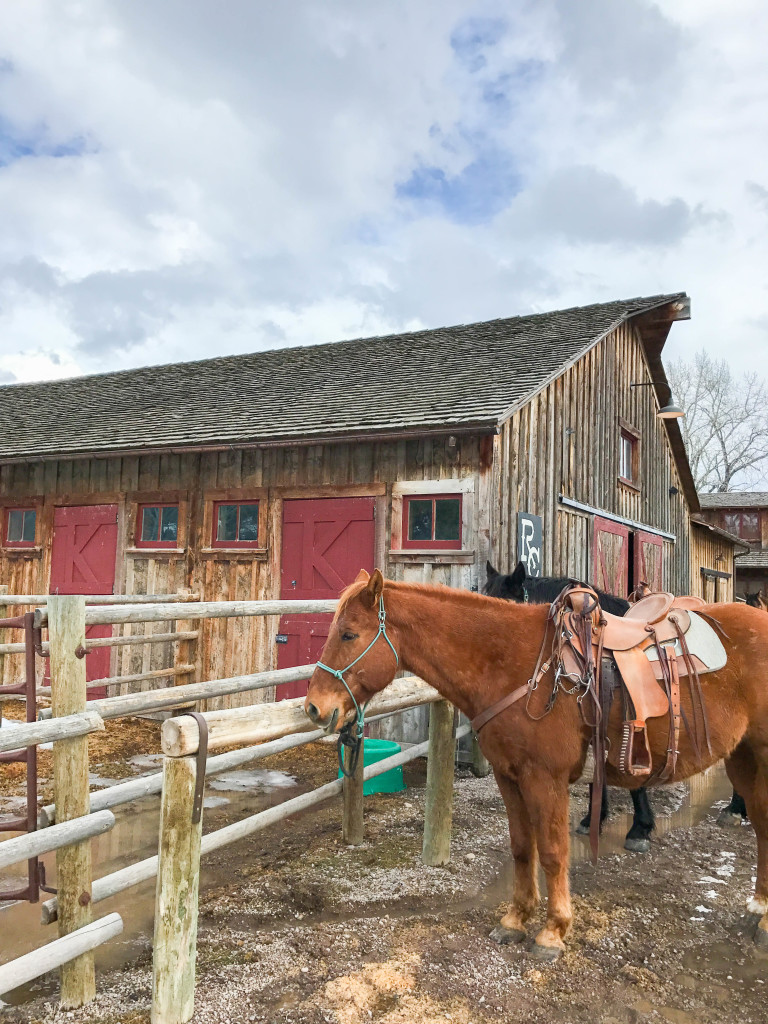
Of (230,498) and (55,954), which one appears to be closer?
(55,954)

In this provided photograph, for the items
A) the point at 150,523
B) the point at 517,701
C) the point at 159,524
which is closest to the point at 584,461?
the point at 159,524

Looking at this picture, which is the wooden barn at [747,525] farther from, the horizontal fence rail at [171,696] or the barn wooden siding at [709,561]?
the horizontal fence rail at [171,696]

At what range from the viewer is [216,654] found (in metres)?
8.73

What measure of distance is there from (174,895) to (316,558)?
5.58 m

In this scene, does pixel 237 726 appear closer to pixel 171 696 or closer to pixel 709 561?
pixel 171 696

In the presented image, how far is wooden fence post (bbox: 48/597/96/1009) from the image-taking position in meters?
2.83

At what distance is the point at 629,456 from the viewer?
12.0m

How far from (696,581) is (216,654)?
11.1 meters

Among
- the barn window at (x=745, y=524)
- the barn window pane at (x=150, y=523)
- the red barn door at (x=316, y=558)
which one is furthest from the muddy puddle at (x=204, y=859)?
Answer: the barn window at (x=745, y=524)

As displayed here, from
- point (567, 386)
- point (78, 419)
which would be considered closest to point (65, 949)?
point (567, 386)

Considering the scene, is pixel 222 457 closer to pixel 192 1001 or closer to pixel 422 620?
pixel 422 620

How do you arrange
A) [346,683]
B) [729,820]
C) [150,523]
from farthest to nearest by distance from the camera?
[150,523] < [729,820] < [346,683]

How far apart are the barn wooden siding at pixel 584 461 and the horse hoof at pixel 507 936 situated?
430cm

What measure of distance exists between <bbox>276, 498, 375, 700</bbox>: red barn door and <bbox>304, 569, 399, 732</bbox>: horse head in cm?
465
